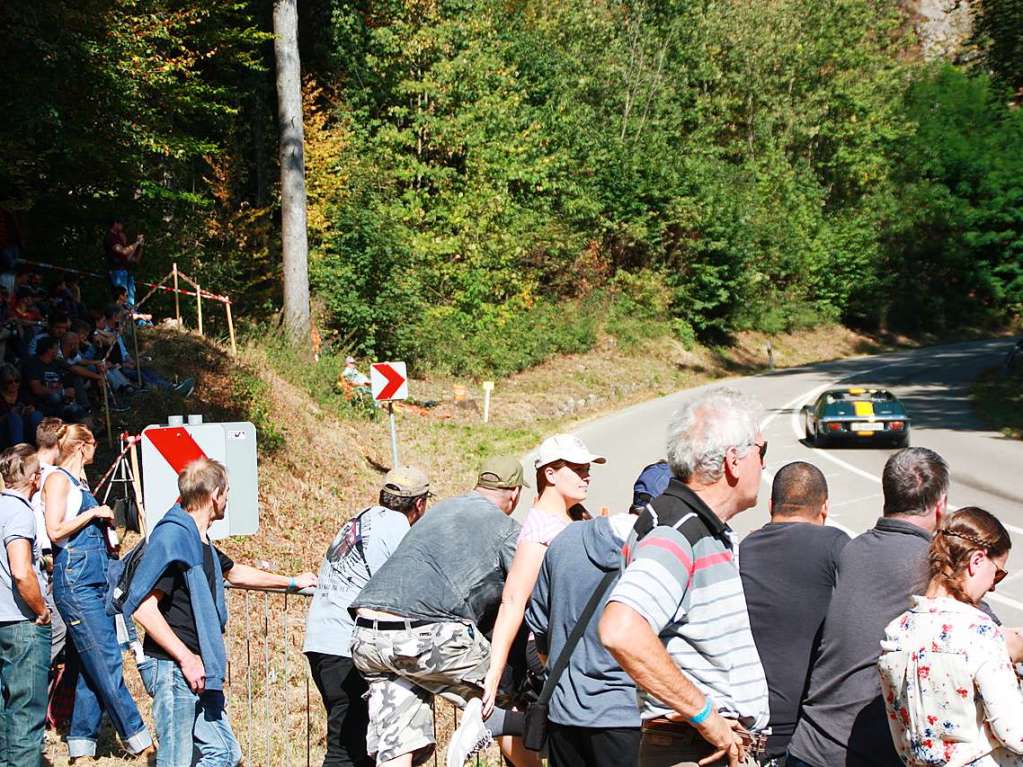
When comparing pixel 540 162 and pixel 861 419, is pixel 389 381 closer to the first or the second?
pixel 861 419

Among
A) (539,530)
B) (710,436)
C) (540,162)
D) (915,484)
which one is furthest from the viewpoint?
(540,162)

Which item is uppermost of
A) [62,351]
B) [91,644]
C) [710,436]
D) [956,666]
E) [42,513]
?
[710,436]

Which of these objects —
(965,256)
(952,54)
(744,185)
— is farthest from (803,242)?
(952,54)

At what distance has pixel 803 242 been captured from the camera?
168 ft

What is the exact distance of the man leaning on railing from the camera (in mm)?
5348

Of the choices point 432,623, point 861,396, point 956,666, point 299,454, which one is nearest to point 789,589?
point 956,666

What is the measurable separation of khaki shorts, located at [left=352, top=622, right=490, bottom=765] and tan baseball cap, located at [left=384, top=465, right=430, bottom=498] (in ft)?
3.04

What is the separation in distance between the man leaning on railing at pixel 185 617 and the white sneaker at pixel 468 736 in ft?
4.63

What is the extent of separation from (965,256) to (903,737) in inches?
1718

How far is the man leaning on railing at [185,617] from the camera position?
211 inches

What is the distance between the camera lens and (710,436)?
11.5ft

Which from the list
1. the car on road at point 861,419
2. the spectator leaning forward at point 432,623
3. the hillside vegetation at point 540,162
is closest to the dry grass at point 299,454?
the spectator leaning forward at point 432,623

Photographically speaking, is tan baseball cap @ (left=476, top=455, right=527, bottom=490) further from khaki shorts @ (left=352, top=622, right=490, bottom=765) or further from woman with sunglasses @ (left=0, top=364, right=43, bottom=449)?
woman with sunglasses @ (left=0, top=364, right=43, bottom=449)

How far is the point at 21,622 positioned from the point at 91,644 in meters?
0.81
